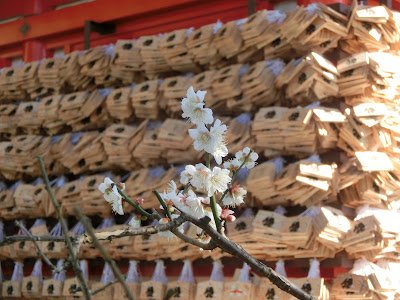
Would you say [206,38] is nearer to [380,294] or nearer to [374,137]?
[374,137]

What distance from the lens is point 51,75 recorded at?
6098 mm

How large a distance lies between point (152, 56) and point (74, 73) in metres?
0.92

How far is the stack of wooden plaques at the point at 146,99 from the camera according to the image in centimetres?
519

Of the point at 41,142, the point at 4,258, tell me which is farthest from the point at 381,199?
the point at 4,258

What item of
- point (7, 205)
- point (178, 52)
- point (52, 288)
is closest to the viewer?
point (178, 52)

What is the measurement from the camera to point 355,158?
4.28 m

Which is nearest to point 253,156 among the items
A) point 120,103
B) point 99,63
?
point 120,103

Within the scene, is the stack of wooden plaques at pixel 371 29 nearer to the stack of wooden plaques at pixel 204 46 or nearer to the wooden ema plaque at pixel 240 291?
Result: the stack of wooden plaques at pixel 204 46

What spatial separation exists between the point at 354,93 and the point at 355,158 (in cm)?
43

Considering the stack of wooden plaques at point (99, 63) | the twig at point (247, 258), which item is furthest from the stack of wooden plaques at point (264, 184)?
the twig at point (247, 258)

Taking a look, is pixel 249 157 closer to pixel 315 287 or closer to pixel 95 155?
pixel 315 287

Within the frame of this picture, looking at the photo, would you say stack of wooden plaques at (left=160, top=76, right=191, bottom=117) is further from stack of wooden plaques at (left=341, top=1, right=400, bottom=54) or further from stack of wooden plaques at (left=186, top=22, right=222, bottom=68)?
stack of wooden plaques at (left=341, top=1, right=400, bottom=54)

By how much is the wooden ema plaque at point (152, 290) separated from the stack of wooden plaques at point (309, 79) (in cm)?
158

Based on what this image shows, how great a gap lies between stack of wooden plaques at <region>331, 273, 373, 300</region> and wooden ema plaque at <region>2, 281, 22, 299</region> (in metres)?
2.79
